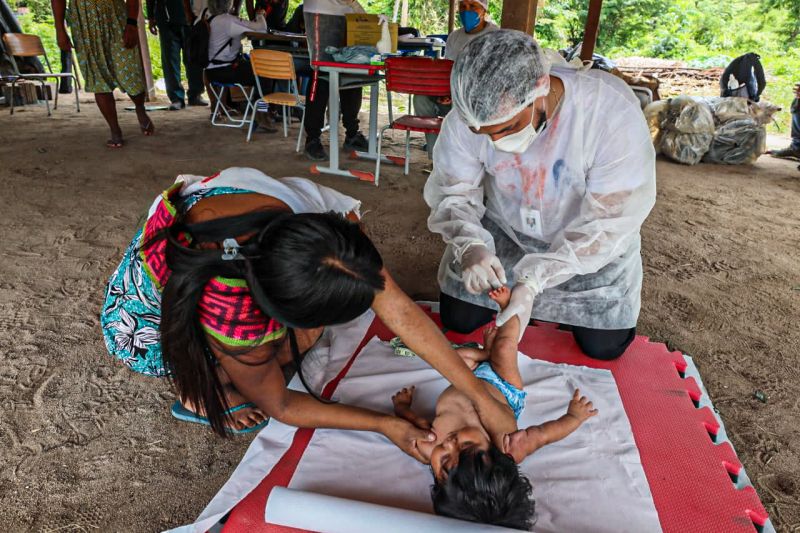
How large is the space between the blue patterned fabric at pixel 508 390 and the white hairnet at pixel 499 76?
76cm

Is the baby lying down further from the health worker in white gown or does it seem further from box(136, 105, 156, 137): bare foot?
box(136, 105, 156, 137): bare foot

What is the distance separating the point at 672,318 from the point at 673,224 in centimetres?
144

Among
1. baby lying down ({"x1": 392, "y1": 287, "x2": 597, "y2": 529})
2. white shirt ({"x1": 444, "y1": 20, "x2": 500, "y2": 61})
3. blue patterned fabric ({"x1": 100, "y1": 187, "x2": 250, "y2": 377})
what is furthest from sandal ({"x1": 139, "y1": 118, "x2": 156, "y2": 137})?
baby lying down ({"x1": 392, "y1": 287, "x2": 597, "y2": 529})

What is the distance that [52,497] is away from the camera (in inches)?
56.4

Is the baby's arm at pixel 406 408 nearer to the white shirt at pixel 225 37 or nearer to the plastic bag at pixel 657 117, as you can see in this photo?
the white shirt at pixel 225 37

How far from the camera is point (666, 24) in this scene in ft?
40.4

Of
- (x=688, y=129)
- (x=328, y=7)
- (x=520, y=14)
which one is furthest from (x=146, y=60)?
(x=688, y=129)

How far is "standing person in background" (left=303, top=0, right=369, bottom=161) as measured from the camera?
13.7ft

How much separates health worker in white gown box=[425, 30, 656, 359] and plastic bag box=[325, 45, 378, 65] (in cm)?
237

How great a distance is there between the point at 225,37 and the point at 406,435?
492cm

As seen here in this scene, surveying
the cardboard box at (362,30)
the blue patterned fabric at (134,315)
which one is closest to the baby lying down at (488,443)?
the blue patterned fabric at (134,315)

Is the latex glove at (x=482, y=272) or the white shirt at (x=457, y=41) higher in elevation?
the white shirt at (x=457, y=41)

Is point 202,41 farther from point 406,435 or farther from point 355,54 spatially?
point 406,435

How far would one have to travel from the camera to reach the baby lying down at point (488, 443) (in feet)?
4.10
